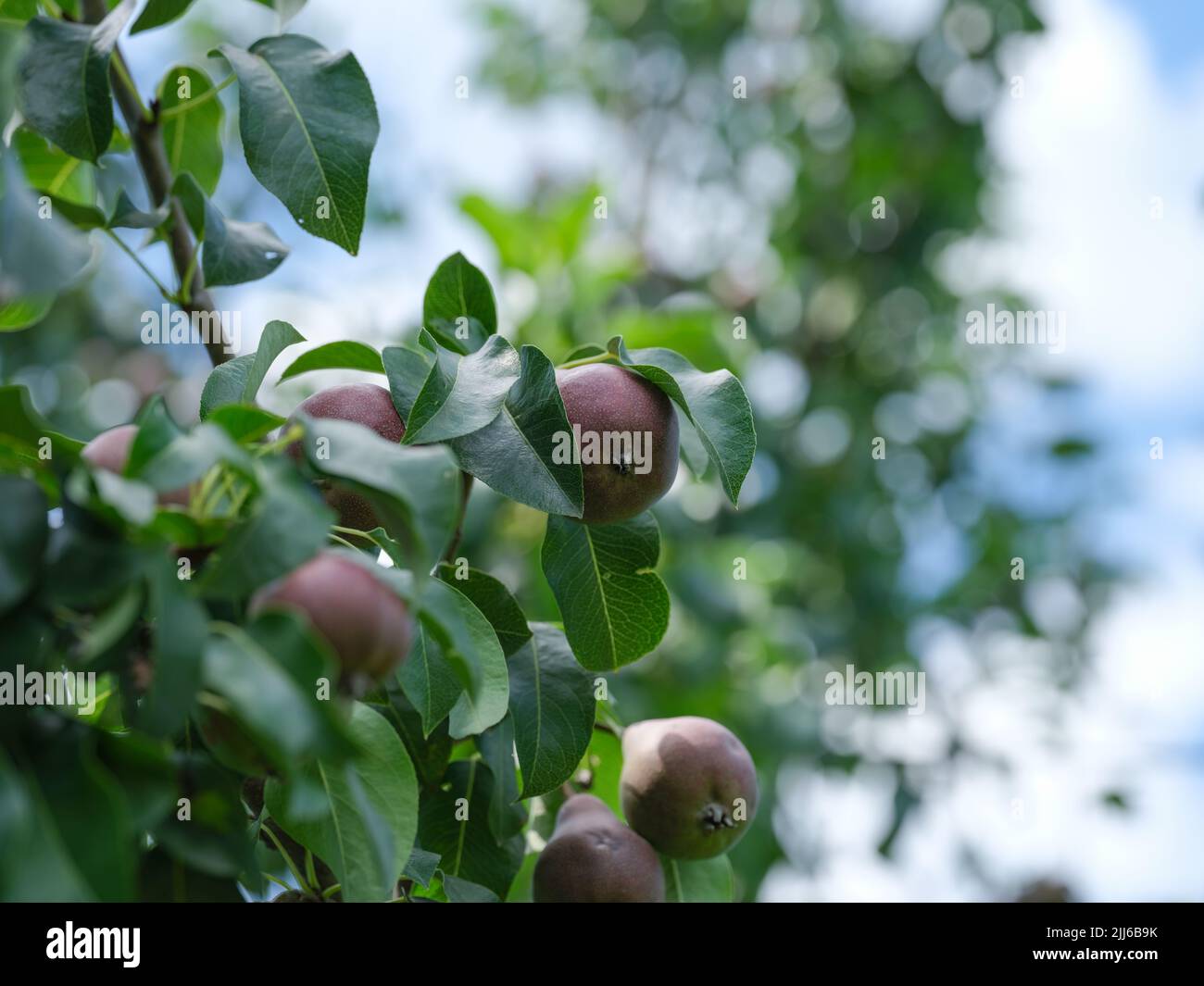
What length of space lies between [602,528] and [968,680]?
2.46 metres

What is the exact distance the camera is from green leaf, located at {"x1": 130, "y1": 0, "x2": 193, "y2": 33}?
3.13ft

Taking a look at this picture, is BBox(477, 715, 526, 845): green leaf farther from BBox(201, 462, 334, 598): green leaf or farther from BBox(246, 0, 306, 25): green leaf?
BBox(246, 0, 306, 25): green leaf

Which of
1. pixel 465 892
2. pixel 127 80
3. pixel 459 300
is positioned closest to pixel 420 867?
pixel 465 892

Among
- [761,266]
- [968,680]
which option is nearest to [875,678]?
[968,680]

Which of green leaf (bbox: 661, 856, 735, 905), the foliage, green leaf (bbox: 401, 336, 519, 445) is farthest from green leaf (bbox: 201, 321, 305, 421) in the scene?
green leaf (bbox: 661, 856, 735, 905)

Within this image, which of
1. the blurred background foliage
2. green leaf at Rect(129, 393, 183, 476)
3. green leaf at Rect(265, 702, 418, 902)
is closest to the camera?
green leaf at Rect(129, 393, 183, 476)

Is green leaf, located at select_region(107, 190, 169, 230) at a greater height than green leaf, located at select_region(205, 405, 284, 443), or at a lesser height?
greater

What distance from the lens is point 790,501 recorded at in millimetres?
3152

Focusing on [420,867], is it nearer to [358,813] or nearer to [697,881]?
[358,813]

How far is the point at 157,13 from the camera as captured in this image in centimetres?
96

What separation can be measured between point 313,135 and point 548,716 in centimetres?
44

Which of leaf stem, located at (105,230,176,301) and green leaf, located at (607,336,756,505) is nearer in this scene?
green leaf, located at (607,336,756,505)

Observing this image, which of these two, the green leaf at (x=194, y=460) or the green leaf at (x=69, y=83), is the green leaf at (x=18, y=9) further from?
the green leaf at (x=194, y=460)

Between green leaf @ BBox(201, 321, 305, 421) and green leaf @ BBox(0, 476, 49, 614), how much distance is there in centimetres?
21
